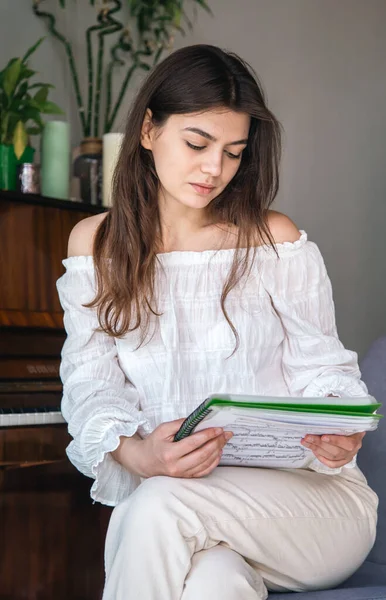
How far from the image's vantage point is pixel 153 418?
1.50 m

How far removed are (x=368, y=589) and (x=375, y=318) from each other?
2.89 metres

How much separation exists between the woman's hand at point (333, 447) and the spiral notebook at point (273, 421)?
0.02 meters

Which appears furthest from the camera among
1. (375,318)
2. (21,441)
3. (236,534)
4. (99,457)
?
(375,318)

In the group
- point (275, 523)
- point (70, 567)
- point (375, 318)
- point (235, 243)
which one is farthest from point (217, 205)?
point (375, 318)

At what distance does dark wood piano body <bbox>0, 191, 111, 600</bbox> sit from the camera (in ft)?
6.79

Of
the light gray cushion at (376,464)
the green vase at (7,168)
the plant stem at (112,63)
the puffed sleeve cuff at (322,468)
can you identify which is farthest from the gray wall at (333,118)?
the puffed sleeve cuff at (322,468)

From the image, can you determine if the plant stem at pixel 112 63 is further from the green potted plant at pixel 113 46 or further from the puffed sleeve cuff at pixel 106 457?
the puffed sleeve cuff at pixel 106 457

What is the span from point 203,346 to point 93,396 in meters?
0.22

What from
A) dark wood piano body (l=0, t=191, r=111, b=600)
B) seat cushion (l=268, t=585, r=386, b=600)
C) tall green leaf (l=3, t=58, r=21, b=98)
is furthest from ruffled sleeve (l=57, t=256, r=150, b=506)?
tall green leaf (l=3, t=58, r=21, b=98)

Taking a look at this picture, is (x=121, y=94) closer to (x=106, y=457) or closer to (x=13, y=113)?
(x=13, y=113)

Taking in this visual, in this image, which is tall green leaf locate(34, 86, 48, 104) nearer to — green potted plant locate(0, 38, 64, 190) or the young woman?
green potted plant locate(0, 38, 64, 190)

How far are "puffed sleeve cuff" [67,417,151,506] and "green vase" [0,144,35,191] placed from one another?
98 cm

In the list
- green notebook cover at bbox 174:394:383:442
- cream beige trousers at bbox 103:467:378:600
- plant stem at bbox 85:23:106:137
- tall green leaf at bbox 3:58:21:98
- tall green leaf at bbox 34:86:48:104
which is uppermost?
plant stem at bbox 85:23:106:137

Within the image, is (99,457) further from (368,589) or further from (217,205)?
(217,205)
